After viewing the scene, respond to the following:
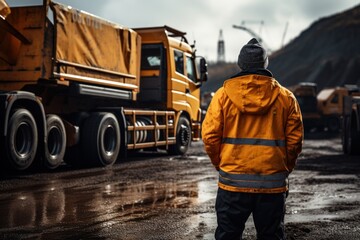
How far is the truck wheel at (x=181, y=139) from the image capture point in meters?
16.2

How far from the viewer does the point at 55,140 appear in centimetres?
1112

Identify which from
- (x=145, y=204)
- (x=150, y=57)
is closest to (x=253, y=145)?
(x=145, y=204)

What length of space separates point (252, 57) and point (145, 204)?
4.06 m

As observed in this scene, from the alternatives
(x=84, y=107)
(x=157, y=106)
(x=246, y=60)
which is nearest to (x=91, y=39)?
(x=84, y=107)

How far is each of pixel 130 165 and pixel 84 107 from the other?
168 cm

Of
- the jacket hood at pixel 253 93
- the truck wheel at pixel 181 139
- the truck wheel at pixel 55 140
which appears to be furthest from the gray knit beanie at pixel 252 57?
the truck wheel at pixel 181 139

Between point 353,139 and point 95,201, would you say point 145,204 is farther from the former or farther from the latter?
point 353,139

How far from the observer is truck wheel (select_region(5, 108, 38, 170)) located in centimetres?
954

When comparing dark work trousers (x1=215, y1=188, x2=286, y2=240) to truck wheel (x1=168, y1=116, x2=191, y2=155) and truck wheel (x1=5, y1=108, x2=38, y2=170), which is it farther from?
truck wheel (x1=168, y1=116, x2=191, y2=155)

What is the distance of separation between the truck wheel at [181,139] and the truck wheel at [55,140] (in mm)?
5409

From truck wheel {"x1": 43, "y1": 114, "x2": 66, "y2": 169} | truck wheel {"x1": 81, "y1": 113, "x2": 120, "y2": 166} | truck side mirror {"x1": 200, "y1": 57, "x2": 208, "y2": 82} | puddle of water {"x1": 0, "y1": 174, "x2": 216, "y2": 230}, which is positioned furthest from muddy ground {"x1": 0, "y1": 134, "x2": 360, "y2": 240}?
truck side mirror {"x1": 200, "y1": 57, "x2": 208, "y2": 82}

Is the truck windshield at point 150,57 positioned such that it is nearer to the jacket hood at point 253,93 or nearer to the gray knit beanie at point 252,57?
the gray knit beanie at point 252,57

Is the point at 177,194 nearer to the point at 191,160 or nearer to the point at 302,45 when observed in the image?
the point at 191,160

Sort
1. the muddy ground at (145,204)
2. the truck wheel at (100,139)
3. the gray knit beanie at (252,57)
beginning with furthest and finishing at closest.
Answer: the truck wheel at (100,139) → the muddy ground at (145,204) → the gray knit beanie at (252,57)
